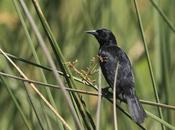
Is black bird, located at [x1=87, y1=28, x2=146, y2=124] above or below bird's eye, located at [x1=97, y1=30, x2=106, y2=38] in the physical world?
below

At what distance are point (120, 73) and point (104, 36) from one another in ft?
1.57

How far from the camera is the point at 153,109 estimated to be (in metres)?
3.25

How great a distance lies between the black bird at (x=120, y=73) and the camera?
249 cm

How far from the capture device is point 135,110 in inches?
96.1

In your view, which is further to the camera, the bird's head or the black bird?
the bird's head

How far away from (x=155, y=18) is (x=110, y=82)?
404mm

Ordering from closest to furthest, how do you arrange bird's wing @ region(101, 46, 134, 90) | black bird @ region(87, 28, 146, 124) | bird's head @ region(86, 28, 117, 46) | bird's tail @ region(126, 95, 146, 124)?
bird's tail @ region(126, 95, 146, 124) → black bird @ region(87, 28, 146, 124) → bird's wing @ region(101, 46, 134, 90) → bird's head @ region(86, 28, 117, 46)

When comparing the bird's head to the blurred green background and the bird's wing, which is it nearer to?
the blurred green background

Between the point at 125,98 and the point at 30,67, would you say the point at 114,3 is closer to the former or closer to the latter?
the point at 30,67

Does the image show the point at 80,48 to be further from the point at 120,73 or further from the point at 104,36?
the point at 120,73

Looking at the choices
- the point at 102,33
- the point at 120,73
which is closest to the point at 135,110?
the point at 120,73

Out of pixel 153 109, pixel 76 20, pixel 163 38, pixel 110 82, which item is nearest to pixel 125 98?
pixel 110 82

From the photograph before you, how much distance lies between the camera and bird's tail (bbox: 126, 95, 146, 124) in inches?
92.1

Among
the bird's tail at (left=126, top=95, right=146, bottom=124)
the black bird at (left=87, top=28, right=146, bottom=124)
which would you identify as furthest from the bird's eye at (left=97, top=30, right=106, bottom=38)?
the bird's tail at (left=126, top=95, right=146, bottom=124)
